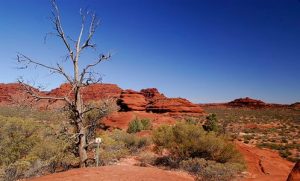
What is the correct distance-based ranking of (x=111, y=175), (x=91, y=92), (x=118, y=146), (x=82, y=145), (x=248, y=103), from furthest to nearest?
1. (x=248, y=103)
2. (x=91, y=92)
3. (x=118, y=146)
4. (x=82, y=145)
5. (x=111, y=175)

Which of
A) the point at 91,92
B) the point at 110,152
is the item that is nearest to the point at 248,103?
the point at 91,92

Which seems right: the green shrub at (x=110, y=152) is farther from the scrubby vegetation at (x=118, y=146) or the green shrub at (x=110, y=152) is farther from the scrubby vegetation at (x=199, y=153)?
the scrubby vegetation at (x=199, y=153)

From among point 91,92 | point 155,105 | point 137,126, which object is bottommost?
point 137,126

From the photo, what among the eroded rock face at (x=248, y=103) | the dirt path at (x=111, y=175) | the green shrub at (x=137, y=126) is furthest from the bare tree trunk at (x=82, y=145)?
the eroded rock face at (x=248, y=103)

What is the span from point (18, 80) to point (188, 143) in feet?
27.7

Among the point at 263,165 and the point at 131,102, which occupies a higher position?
the point at 131,102

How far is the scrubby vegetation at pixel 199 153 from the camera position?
42.7 ft

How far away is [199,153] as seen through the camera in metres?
15.2

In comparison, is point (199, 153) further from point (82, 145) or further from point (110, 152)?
point (82, 145)

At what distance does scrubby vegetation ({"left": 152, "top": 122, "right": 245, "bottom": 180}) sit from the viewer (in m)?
13.0

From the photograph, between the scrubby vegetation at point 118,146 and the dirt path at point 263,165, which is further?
the dirt path at point 263,165

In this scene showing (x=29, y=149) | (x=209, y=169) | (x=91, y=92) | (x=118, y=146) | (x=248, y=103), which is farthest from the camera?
(x=248, y=103)

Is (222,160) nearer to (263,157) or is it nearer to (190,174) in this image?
(190,174)

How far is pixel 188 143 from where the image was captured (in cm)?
1525
